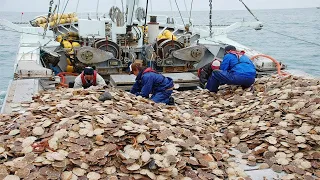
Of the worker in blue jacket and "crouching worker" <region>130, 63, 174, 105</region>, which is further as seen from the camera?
the worker in blue jacket

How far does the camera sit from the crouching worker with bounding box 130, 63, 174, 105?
22.7ft

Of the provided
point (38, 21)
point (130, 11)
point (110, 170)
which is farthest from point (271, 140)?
point (38, 21)

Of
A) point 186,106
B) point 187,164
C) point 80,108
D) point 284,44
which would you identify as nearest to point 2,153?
point 80,108

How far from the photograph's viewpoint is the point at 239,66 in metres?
7.50

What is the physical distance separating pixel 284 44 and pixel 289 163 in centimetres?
3050

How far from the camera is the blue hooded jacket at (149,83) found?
690 centimetres

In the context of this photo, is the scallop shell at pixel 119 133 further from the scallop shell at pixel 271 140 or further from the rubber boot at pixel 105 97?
the scallop shell at pixel 271 140

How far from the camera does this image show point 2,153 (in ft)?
13.3

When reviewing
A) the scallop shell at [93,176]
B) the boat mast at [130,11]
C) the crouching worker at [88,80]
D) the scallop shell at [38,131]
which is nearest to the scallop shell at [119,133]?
the scallop shell at [93,176]

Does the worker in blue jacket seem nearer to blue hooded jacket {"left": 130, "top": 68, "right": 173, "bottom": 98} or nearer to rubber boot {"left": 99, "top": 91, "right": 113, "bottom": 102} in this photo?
blue hooded jacket {"left": 130, "top": 68, "right": 173, "bottom": 98}

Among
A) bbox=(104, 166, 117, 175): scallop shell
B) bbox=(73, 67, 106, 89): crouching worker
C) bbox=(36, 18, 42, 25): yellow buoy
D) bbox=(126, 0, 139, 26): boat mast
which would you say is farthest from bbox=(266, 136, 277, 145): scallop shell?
bbox=(36, 18, 42, 25): yellow buoy

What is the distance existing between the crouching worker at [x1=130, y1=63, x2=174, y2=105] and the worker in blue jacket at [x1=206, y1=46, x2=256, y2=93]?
46.8 inches

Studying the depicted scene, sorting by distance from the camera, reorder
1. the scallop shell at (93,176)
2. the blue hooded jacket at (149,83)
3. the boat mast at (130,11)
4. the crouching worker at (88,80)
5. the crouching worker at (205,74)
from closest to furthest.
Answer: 1. the scallop shell at (93,176)
2. the blue hooded jacket at (149,83)
3. the crouching worker at (88,80)
4. the crouching worker at (205,74)
5. the boat mast at (130,11)

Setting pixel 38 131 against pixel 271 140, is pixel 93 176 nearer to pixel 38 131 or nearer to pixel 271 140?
pixel 38 131
